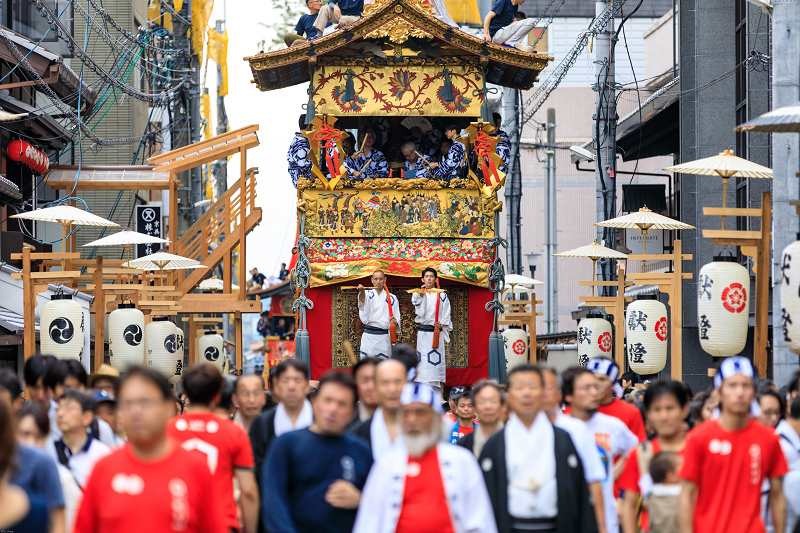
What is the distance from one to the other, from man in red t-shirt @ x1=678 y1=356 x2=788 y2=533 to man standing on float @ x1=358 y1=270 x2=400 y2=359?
9169 mm

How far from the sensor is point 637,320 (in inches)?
649

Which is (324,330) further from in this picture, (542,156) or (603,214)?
(542,156)

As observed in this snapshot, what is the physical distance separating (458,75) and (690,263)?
6.92 m

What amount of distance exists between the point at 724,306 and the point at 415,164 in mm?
5759

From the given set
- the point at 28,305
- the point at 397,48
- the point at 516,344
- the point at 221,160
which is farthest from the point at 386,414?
the point at 221,160

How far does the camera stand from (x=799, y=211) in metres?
10.6

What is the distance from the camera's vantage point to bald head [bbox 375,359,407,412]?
603 cm

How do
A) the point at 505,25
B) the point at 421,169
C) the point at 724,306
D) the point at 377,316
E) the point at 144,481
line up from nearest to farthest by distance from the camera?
the point at 144,481 → the point at 724,306 → the point at 377,316 → the point at 421,169 → the point at 505,25

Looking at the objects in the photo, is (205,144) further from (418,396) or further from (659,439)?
(418,396)

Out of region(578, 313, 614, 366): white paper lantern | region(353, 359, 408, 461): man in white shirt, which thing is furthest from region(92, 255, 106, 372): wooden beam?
region(353, 359, 408, 461): man in white shirt

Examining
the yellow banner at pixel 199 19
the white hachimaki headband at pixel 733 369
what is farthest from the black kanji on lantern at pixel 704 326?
the yellow banner at pixel 199 19

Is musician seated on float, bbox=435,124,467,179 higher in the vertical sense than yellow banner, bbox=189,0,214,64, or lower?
lower

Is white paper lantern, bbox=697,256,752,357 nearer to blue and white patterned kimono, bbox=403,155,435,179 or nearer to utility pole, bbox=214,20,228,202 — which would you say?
blue and white patterned kimono, bbox=403,155,435,179

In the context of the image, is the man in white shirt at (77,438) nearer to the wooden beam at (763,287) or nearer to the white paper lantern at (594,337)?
the wooden beam at (763,287)
